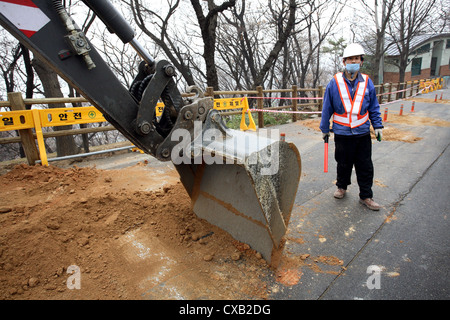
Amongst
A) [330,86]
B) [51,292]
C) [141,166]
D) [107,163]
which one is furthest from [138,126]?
[107,163]

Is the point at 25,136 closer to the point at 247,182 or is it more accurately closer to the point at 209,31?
the point at 247,182

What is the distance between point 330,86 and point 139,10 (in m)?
12.8

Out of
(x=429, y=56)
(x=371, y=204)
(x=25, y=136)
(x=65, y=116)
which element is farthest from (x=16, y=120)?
(x=429, y=56)

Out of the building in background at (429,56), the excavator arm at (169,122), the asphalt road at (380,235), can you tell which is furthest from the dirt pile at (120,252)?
the building in background at (429,56)

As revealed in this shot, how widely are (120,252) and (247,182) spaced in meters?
1.30

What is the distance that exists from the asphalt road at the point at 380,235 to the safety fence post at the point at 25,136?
5.00 meters

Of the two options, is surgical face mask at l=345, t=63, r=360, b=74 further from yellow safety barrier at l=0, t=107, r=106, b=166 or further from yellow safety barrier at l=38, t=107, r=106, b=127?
yellow safety barrier at l=38, t=107, r=106, b=127

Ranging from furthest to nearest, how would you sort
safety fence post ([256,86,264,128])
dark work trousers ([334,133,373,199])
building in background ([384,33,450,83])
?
building in background ([384,33,450,83])
safety fence post ([256,86,264,128])
dark work trousers ([334,133,373,199])

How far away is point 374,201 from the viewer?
3.45m

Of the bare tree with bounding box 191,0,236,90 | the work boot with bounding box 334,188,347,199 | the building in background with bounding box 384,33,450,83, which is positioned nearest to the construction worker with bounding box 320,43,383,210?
the work boot with bounding box 334,188,347,199

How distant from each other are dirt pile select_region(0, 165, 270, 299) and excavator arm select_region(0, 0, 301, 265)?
1.07 ft

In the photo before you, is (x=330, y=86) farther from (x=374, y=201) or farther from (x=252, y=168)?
(x=252, y=168)

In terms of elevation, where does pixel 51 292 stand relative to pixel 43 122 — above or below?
below

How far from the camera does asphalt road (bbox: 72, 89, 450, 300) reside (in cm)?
202
